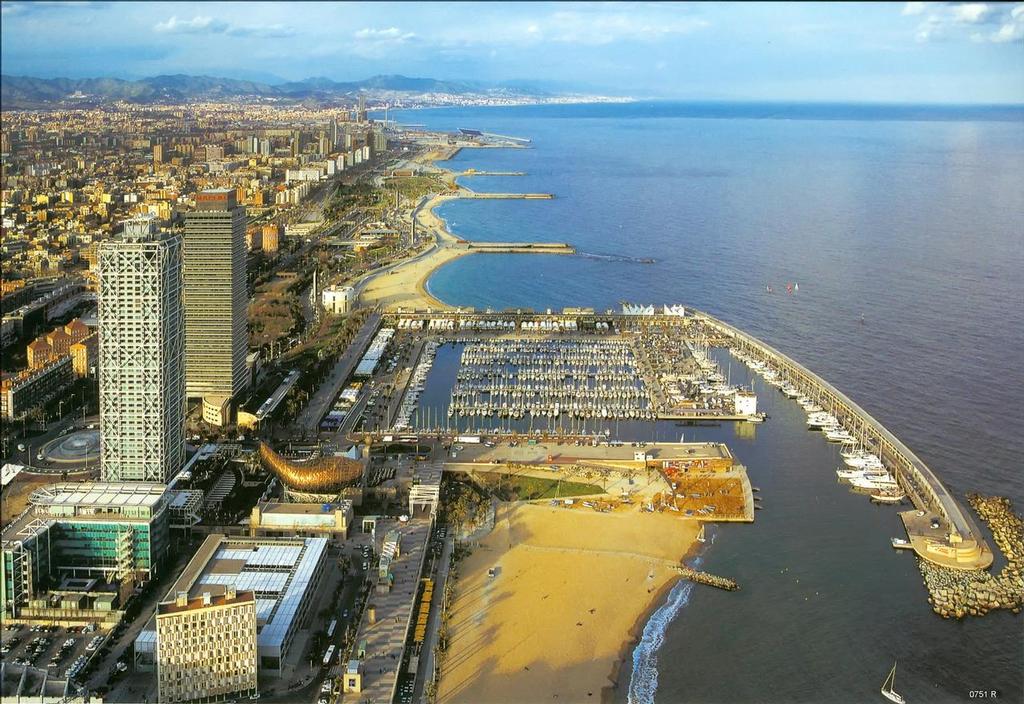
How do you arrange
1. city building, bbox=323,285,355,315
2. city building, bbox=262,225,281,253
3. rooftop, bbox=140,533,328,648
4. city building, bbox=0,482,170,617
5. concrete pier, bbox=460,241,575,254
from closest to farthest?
1. rooftop, bbox=140,533,328,648
2. city building, bbox=0,482,170,617
3. city building, bbox=323,285,355,315
4. city building, bbox=262,225,281,253
5. concrete pier, bbox=460,241,575,254

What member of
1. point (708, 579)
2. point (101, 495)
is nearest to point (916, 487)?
point (708, 579)

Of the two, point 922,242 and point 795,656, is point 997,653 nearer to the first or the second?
point 795,656

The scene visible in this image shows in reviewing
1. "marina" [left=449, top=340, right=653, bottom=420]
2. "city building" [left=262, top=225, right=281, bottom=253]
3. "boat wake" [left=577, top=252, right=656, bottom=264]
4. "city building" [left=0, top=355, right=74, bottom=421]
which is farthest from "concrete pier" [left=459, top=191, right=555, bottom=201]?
"city building" [left=0, top=355, right=74, bottom=421]

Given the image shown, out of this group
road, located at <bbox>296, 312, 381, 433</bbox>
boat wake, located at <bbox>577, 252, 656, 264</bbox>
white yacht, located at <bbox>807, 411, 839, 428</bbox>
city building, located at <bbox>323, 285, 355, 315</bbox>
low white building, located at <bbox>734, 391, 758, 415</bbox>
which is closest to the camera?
white yacht, located at <bbox>807, 411, 839, 428</bbox>

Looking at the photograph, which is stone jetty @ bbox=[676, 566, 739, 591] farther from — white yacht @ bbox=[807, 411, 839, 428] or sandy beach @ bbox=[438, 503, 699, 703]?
white yacht @ bbox=[807, 411, 839, 428]

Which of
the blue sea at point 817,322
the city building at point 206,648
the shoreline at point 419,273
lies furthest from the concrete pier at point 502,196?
the city building at point 206,648

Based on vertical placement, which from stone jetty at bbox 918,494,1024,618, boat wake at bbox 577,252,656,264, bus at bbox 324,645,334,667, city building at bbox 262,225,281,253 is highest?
city building at bbox 262,225,281,253

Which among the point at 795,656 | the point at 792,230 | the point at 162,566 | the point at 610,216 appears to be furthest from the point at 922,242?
the point at 162,566
